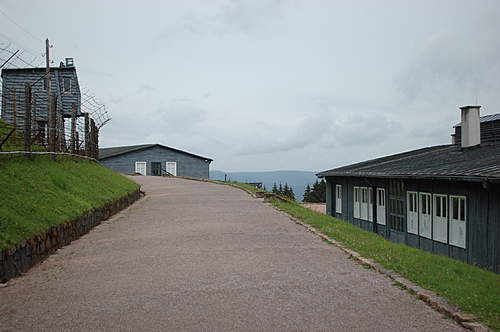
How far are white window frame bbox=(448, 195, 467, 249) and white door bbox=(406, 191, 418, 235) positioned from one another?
247 centimetres

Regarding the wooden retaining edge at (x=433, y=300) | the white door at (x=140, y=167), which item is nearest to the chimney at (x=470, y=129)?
the wooden retaining edge at (x=433, y=300)

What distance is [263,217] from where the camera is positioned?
15.6 metres

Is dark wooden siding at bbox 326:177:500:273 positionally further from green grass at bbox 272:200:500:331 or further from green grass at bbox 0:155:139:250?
green grass at bbox 0:155:139:250

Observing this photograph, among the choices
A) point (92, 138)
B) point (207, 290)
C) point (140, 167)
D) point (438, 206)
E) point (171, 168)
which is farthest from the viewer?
point (171, 168)

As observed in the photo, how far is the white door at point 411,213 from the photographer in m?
18.1

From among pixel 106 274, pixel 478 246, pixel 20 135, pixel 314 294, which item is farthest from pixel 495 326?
pixel 20 135

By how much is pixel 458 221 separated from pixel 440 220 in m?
1.14

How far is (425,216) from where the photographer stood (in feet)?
57.0

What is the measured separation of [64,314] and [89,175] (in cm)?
1281

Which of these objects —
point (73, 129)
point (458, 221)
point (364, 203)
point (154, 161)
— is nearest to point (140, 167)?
point (154, 161)

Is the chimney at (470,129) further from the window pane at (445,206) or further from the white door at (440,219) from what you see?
the window pane at (445,206)

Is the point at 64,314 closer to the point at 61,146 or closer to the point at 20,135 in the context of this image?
the point at 20,135

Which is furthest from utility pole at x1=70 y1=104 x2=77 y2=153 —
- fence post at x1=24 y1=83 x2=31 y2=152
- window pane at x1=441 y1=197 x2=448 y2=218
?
window pane at x1=441 y1=197 x2=448 y2=218

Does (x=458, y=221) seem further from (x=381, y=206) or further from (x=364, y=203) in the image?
(x=364, y=203)
